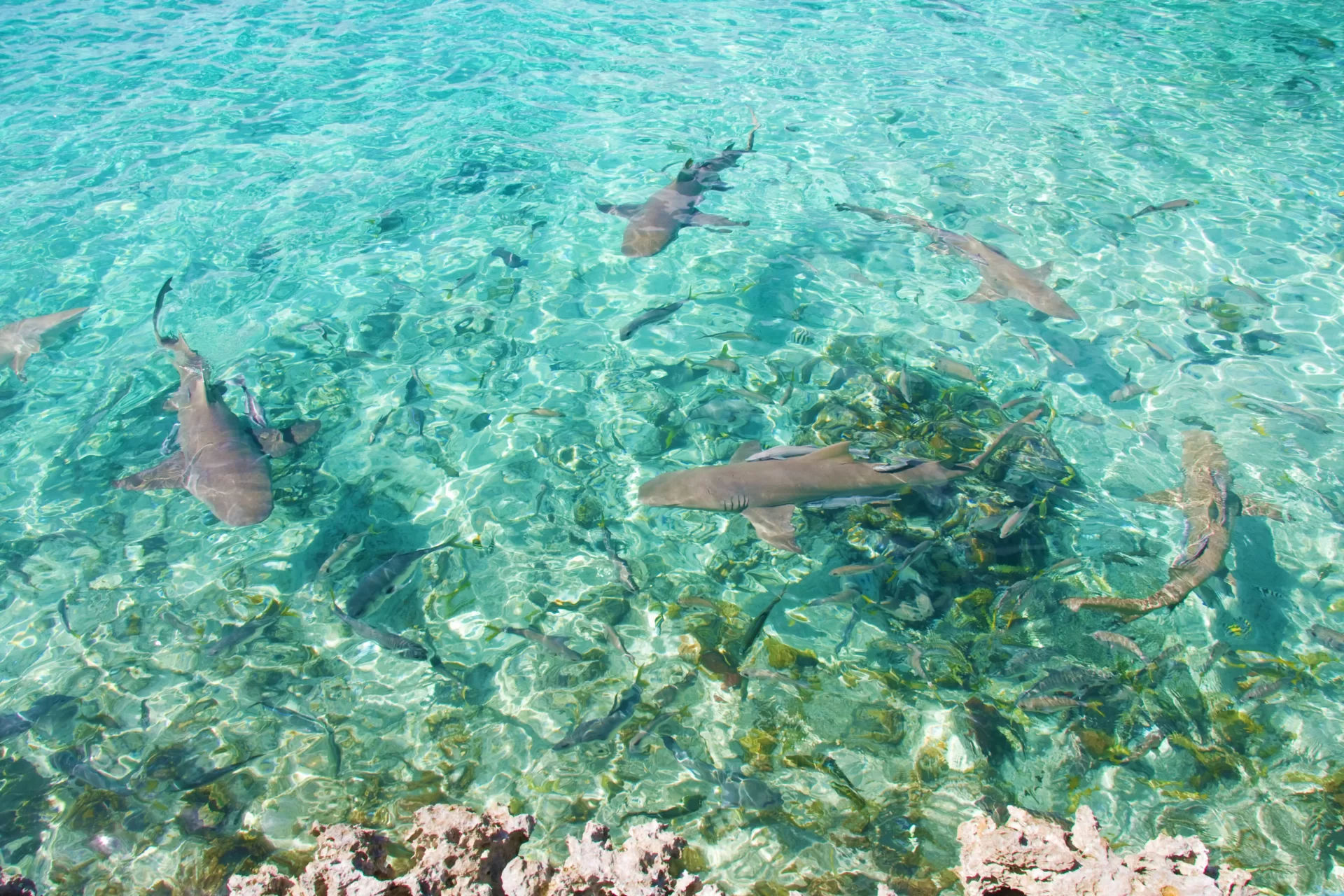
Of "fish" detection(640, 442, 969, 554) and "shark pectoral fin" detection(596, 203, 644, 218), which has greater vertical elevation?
"shark pectoral fin" detection(596, 203, 644, 218)

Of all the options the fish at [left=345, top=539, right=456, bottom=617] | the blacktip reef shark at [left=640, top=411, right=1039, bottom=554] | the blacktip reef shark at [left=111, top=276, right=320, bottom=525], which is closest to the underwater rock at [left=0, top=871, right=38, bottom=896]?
the fish at [left=345, top=539, right=456, bottom=617]

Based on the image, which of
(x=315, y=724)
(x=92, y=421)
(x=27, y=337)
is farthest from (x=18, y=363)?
(x=315, y=724)

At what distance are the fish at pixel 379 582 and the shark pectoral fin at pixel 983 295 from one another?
A: 19.5 ft

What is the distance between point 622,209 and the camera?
8.66m

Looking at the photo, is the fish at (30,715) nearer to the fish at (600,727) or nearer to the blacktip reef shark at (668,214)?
the fish at (600,727)

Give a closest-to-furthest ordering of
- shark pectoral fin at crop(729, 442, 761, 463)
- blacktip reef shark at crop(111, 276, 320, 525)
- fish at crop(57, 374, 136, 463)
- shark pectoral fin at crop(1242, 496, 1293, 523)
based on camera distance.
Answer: blacktip reef shark at crop(111, 276, 320, 525), shark pectoral fin at crop(1242, 496, 1293, 523), shark pectoral fin at crop(729, 442, 761, 463), fish at crop(57, 374, 136, 463)

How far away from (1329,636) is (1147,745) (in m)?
1.68

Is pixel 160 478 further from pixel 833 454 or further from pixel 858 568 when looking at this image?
pixel 858 568

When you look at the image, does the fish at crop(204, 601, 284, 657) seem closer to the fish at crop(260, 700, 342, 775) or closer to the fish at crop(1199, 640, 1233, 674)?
the fish at crop(260, 700, 342, 775)

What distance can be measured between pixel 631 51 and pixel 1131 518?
42.3 feet

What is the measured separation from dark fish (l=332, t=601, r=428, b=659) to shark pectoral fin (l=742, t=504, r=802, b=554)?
2.34m

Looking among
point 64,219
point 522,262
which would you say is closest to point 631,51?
point 522,262

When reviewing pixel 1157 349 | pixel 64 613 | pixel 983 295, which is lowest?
pixel 64 613

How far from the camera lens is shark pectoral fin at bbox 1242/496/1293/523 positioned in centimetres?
536
